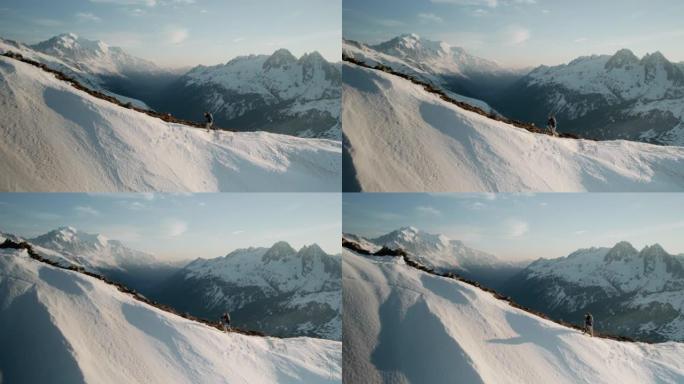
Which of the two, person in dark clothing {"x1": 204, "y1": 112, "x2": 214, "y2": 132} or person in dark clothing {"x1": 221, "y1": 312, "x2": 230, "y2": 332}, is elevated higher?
person in dark clothing {"x1": 204, "y1": 112, "x2": 214, "y2": 132}

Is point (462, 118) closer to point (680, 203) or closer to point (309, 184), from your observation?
point (309, 184)

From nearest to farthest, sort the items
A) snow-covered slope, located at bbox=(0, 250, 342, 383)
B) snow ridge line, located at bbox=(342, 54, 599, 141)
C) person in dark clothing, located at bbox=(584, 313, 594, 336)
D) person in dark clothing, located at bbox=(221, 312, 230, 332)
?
snow-covered slope, located at bbox=(0, 250, 342, 383)
person in dark clothing, located at bbox=(584, 313, 594, 336)
snow ridge line, located at bbox=(342, 54, 599, 141)
person in dark clothing, located at bbox=(221, 312, 230, 332)

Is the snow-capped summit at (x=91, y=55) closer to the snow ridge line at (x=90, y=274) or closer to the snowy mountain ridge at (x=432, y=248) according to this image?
the snow ridge line at (x=90, y=274)

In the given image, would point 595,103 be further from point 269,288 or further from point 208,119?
point 208,119

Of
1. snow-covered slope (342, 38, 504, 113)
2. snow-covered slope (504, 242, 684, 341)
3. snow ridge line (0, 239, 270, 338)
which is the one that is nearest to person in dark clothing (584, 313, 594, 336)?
snow-covered slope (342, 38, 504, 113)

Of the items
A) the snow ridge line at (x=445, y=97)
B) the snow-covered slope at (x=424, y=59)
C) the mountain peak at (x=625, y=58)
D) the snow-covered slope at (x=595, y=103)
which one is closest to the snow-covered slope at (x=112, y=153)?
the snow ridge line at (x=445, y=97)

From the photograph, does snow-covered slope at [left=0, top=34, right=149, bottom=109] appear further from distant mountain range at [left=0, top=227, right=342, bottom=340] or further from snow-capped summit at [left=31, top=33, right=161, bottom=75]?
distant mountain range at [left=0, top=227, right=342, bottom=340]

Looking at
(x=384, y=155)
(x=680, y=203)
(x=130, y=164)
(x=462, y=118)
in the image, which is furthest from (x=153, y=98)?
(x=680, y=203)
